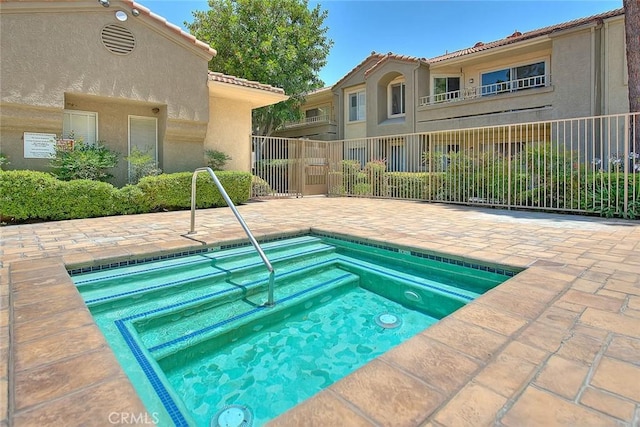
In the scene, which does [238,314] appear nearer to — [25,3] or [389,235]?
[389,235]

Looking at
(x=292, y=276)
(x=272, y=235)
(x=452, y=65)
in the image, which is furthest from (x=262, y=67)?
(x=292, y=276)

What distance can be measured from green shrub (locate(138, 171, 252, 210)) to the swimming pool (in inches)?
214

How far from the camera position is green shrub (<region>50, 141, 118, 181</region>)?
9305 millimetres

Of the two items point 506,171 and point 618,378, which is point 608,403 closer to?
point 618,378

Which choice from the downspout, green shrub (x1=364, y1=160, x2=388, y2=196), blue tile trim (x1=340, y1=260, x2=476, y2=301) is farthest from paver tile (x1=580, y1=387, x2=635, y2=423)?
the downspout

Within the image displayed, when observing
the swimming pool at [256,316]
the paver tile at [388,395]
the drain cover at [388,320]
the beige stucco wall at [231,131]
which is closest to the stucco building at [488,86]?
the beige stucco wall at [231,131]

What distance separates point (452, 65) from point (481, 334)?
19.9 metres

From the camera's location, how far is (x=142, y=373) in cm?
258

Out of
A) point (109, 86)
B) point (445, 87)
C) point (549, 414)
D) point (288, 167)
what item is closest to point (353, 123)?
point (445, 87)

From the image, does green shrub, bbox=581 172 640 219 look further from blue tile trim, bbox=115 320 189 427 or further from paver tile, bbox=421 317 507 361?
blue tile trim, bbox=115 320 189 427

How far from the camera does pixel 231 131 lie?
1390 centimetres

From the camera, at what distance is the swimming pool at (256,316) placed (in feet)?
8.48

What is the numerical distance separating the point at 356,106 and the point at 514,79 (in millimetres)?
9753

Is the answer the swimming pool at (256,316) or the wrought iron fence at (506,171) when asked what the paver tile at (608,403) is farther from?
the wrought iron fence at (506,171)
